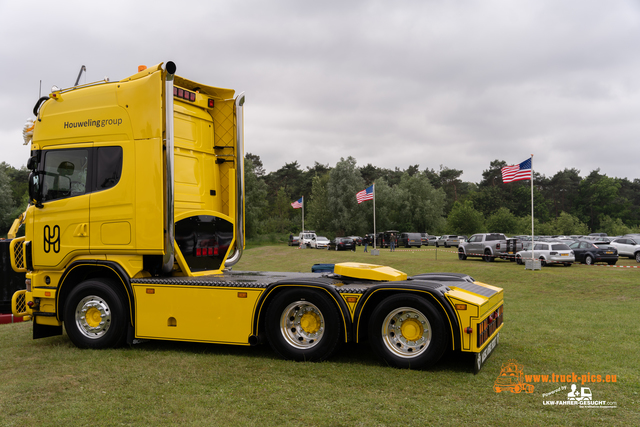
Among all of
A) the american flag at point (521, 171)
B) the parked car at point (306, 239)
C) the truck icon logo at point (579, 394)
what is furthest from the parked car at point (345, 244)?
the truck icon logo at point (579, 394)

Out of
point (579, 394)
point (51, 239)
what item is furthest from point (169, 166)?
point (579, 394)

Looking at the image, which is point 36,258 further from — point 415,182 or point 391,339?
point 415,182

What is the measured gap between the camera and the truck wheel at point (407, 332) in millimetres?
6066

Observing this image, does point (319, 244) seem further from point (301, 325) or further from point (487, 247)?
point (301, 325)

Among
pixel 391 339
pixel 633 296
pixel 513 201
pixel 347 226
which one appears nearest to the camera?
pixel 391 339

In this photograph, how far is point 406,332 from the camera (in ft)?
20.8

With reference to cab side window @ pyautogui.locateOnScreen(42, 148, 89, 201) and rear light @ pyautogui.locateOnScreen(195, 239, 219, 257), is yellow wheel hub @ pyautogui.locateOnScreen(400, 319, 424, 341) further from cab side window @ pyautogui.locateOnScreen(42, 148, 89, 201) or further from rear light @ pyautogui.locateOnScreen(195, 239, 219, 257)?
cab side window @ pyautogui.locateOnScreen(42, 148, 89, 201)

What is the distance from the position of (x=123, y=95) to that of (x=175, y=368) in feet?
13.9

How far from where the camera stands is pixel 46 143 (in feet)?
27.7

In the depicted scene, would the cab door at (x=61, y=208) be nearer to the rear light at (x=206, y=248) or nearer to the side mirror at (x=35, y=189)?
the side mirror at (x=35, y=189)

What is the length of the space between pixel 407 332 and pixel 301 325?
146cm

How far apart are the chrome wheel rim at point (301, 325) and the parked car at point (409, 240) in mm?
49911

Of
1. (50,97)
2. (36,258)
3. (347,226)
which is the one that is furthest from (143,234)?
(347,226)

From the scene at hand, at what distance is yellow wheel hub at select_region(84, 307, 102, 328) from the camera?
7902mm
